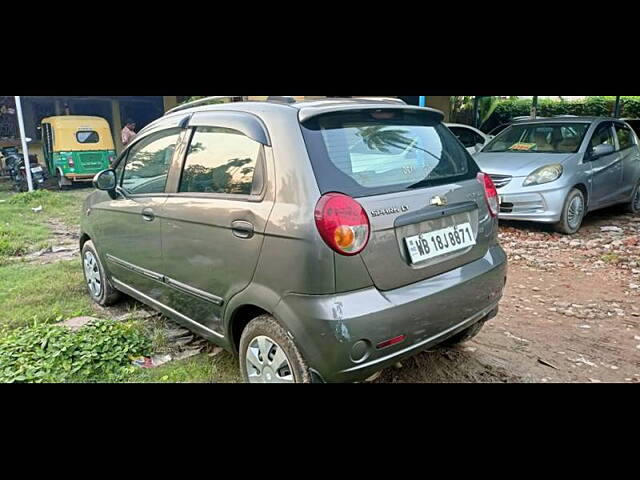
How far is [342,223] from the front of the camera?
7.09 ft

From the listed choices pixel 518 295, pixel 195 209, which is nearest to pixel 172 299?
pixel 195 209

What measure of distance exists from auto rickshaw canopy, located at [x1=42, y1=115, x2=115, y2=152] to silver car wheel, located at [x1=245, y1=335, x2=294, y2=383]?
11.8 m

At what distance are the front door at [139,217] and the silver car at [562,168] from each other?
4.64 metres

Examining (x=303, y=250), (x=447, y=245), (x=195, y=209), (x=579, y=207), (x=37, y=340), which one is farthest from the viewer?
(x=579, y=207)

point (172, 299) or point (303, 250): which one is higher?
point (303, 250)

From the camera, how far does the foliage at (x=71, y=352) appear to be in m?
3.02

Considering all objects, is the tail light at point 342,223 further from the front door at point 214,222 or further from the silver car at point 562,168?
the silver car at point 562,168

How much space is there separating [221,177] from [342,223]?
36.8 inches

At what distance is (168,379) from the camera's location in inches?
119

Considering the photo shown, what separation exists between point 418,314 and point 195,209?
1.42 m

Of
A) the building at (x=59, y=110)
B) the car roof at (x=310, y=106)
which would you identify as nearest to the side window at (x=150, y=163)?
the car roof at (x=310, y=106)

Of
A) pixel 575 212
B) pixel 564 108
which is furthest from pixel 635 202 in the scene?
pixel 564 108

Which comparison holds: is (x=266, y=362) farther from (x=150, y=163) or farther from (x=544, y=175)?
(x=544, y=175)
